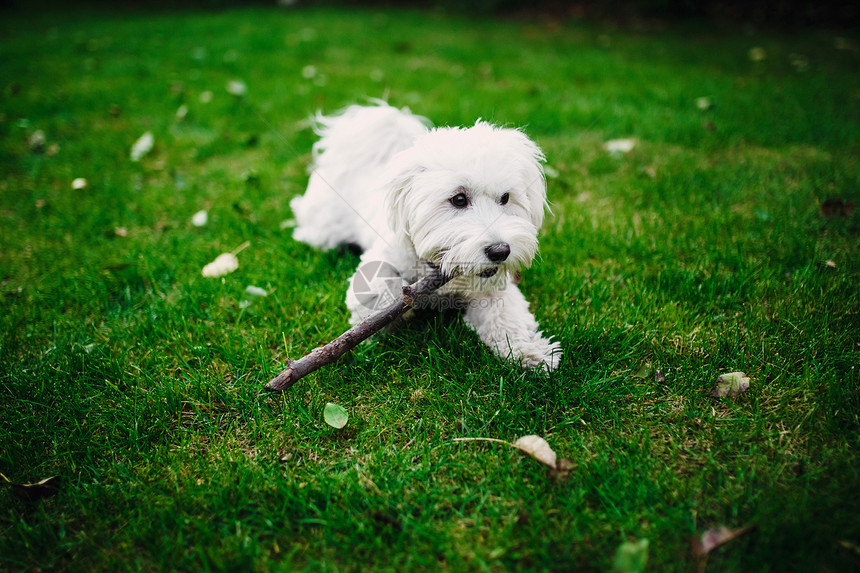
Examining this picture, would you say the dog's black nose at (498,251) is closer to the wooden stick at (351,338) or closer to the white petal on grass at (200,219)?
the wooden stick at (351,338)

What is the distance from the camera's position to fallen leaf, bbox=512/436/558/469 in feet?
5.72

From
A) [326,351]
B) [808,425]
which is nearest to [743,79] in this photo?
[808,425]

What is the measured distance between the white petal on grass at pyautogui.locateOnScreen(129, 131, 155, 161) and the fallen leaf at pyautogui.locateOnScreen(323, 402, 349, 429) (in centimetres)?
358

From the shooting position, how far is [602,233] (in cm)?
318

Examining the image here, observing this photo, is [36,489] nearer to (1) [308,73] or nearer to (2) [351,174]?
(2) [351,174]

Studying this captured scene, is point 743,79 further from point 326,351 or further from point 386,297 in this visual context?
point 326,351

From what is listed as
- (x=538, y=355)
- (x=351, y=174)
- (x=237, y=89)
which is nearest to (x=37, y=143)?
(x=237, y=89)

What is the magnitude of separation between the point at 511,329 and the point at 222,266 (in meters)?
1.75

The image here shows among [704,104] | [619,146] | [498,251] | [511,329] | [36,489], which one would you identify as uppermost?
[498,251]

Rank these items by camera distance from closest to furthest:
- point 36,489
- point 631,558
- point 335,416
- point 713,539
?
1. point 631,558
2. point 713,539
3. point 36,489
4. point 335,416

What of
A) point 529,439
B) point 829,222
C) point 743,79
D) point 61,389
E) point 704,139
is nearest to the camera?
point 529,439

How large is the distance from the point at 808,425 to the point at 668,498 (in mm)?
682

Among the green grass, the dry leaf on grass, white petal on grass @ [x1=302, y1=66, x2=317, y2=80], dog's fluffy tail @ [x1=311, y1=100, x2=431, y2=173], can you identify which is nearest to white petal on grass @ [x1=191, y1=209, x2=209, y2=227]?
the green grass

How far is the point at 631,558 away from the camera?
1.38 meters
